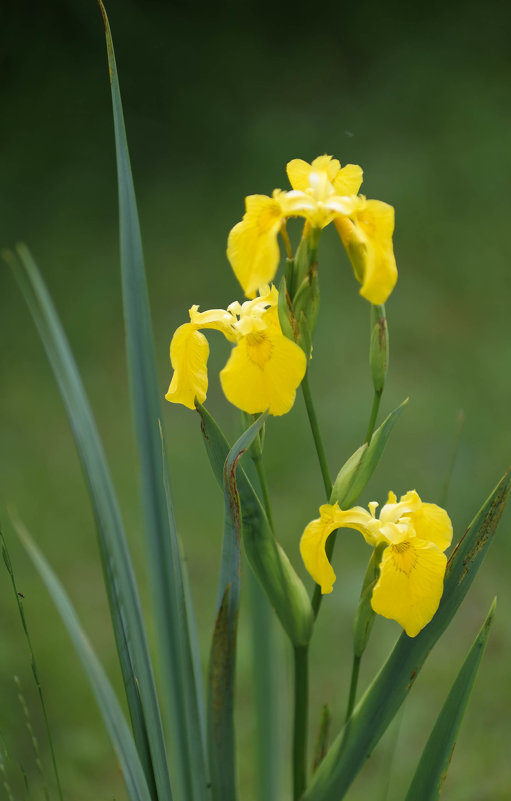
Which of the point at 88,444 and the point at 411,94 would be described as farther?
the point at 411,94

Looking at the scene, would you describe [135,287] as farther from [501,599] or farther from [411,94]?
[411,94]

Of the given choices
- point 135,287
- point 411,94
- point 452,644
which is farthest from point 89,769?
point 411,94

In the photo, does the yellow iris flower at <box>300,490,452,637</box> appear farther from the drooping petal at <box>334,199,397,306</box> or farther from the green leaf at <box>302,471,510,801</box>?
the drooping petal at <box>334,199,397,306</box>

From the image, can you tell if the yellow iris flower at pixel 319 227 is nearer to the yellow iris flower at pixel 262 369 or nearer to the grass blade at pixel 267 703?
the yellow iris flower at pixel 262 369

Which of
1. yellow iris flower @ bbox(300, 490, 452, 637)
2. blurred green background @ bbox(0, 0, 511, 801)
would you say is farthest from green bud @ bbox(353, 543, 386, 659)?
blurred green background @ bbox(0, 0, 511, 801)

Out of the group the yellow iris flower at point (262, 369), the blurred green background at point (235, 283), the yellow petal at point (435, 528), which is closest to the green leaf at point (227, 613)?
the yellow iris flower at point (262, 369)

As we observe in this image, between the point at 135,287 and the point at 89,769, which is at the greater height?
the point at 135,287

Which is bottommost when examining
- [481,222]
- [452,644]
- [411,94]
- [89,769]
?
[89,769]
